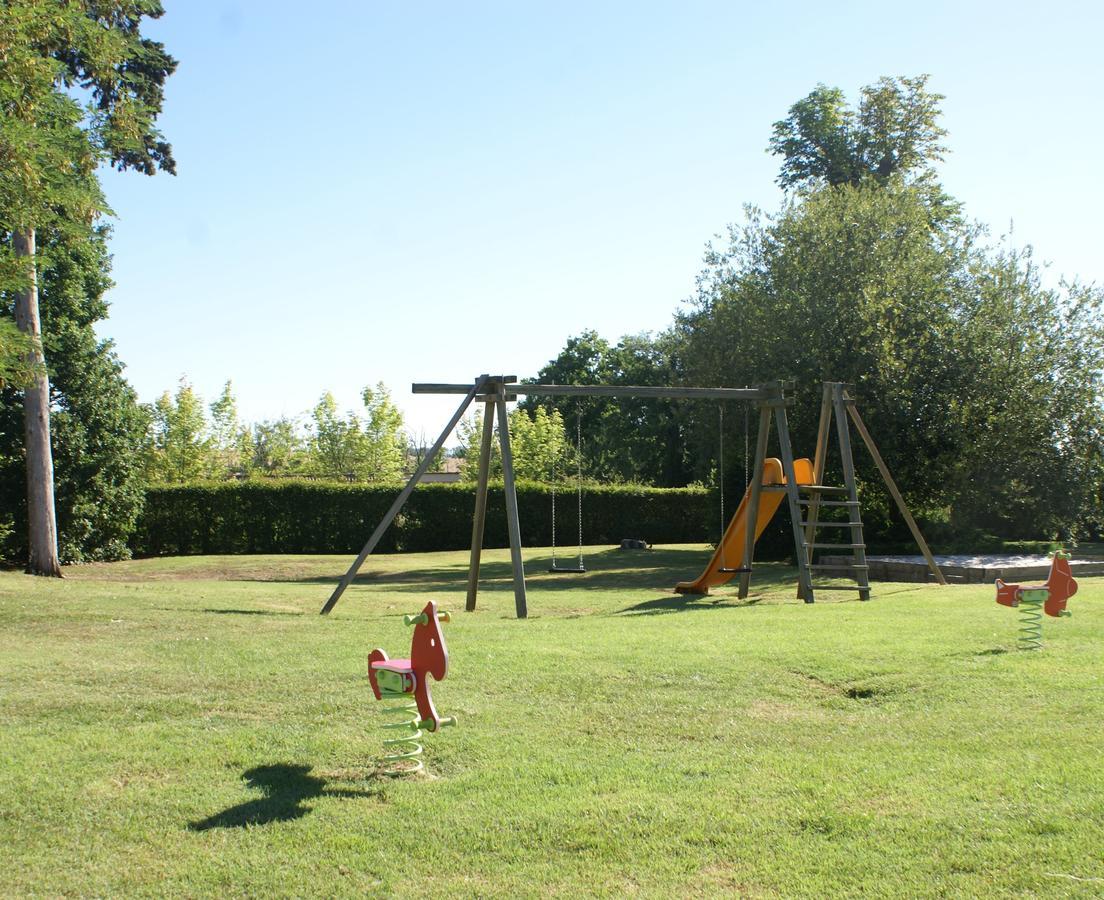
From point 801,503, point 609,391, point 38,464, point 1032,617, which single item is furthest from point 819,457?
point 38,464

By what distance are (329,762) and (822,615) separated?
23.0ft

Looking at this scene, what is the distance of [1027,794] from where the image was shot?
5266 mm

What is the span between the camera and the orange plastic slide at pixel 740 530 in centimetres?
1606

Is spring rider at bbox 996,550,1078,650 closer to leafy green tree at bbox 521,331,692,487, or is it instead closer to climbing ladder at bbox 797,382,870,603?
climbing ladder at bbox 797,382,870,603

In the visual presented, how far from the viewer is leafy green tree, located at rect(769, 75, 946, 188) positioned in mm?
36188

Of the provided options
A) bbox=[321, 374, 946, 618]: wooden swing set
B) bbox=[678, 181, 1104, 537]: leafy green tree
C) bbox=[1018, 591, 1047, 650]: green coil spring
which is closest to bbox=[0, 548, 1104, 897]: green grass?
bbox=[1018, 591, 1047, 650]: green coil spring

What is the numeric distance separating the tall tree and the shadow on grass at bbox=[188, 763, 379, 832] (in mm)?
8243

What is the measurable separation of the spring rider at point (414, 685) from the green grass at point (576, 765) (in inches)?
7.0

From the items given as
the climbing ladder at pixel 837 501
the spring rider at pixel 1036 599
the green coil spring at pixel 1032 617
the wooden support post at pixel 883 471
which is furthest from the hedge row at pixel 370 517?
the green coil spring at pixel 1032 617

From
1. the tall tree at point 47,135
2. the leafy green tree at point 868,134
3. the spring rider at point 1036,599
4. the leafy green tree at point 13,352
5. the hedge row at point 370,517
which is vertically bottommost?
the spring rider at point 1036,599

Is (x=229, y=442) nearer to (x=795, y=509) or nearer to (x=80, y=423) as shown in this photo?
(x=80, y=423)

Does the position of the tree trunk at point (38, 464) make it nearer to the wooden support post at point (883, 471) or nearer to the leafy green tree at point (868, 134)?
the wooden support post at point (883, 471)

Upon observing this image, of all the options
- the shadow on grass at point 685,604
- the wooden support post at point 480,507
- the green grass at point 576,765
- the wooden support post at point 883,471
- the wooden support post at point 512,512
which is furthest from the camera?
the wooden support post at point 883,471

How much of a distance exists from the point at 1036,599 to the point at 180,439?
4115 cm
